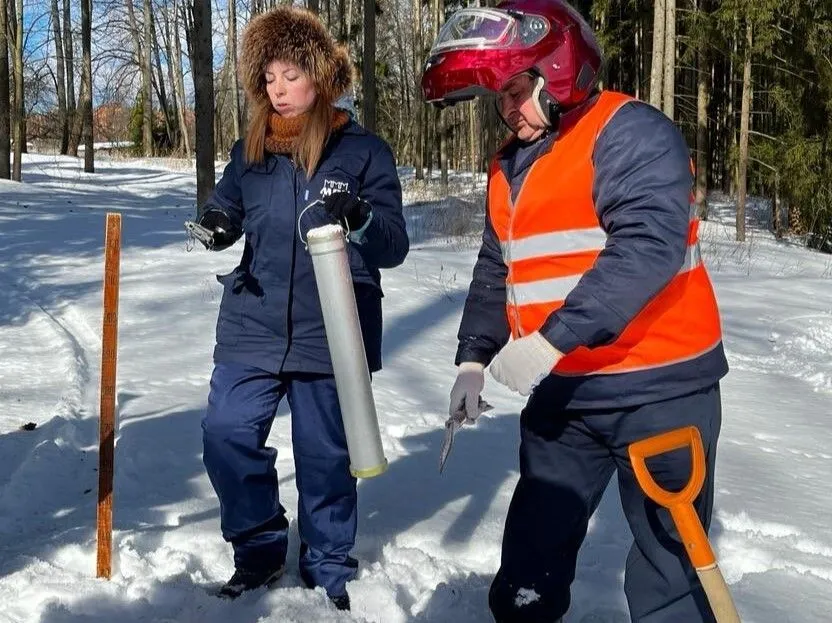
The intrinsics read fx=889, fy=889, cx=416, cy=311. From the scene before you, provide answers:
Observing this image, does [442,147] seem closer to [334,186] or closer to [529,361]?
[334,186]

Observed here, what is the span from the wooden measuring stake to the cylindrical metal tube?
88 centimetres

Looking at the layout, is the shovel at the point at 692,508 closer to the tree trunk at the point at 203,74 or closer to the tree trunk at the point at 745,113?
the tree trunk at the point at 203,74

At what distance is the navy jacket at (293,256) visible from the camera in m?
2.68

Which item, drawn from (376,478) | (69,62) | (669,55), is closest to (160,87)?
(69,62)

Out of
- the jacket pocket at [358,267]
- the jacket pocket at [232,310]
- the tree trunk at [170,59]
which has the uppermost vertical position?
the tree trunk at [170,59]

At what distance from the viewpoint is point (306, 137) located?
8.66 ft

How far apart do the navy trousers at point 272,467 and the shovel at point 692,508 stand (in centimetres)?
115

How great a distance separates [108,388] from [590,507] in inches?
59.3

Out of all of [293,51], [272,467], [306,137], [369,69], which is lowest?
[272,467]

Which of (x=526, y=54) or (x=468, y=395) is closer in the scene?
(x=526, y=54)

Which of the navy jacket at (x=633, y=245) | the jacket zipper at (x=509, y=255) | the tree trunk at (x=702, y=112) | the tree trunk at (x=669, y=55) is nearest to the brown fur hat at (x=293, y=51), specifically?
the jacket zipper at (x=509, y=255)

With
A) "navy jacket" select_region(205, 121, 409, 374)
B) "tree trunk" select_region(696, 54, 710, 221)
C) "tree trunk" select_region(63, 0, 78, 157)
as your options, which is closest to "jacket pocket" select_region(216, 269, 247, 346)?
"navy jacket" select_region(205, 121, 409, 374)

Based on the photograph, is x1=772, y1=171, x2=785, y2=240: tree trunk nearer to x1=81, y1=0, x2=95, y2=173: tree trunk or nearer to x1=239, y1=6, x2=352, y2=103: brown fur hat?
x1=81, y1=0, x2=95, y2=173: tree trunk

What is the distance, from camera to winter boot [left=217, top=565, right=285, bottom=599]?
2.77m
